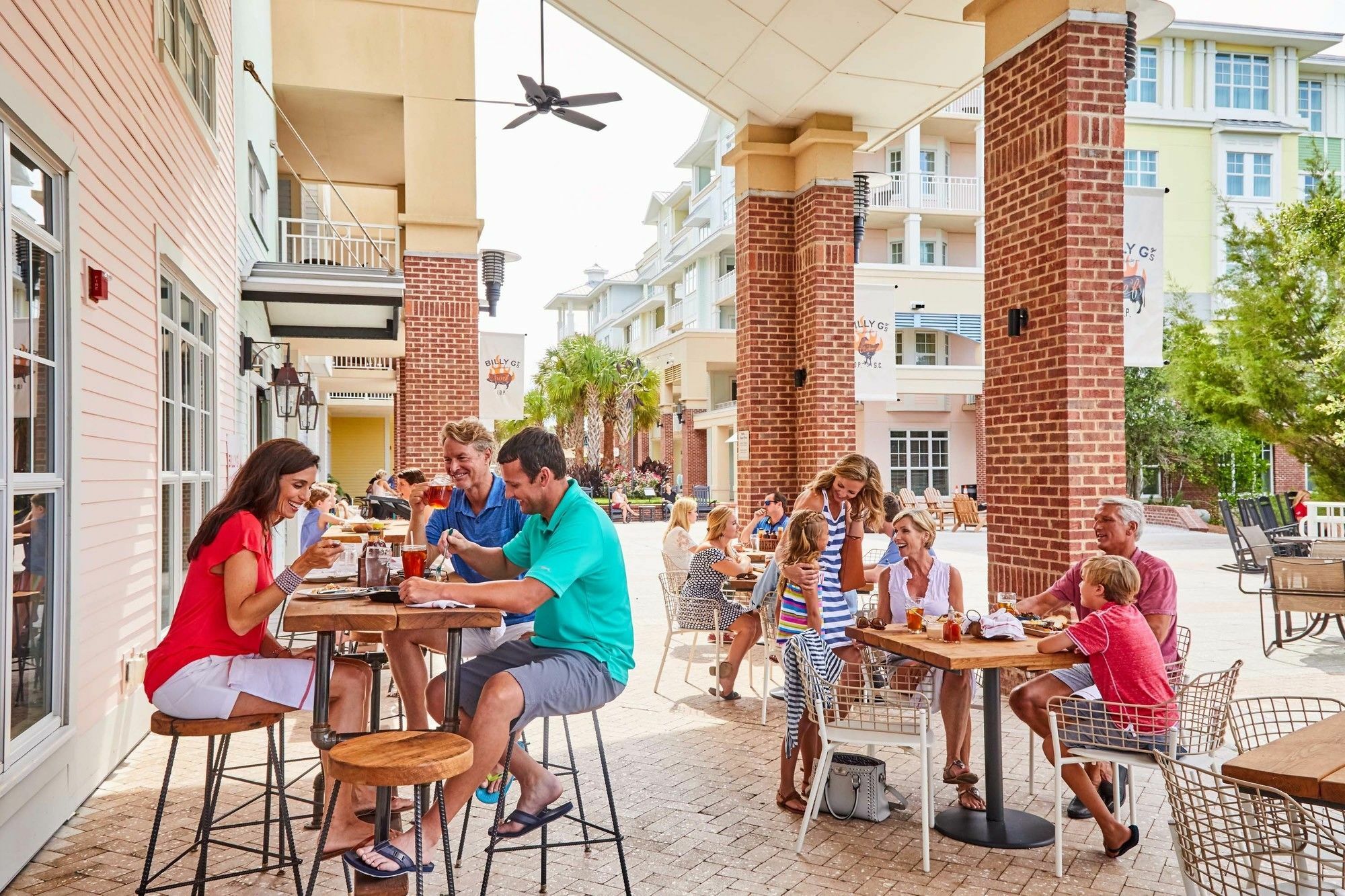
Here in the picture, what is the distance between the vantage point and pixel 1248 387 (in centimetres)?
2017

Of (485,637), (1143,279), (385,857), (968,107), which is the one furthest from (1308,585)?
(968,107)

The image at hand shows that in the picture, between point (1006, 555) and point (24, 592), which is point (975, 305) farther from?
point (24, 592)

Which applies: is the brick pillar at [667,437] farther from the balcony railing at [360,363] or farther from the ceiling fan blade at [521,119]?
the ceiling fan blade at [521,119]

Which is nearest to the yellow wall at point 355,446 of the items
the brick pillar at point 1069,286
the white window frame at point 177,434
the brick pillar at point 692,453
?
the brick pillar at point 692,453

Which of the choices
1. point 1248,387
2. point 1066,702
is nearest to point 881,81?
point 1066,702

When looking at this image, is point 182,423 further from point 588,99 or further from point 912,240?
point 912,240

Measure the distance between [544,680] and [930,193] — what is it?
3069cm

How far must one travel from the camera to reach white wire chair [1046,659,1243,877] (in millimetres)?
4184

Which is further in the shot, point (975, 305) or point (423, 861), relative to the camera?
point (975, 305)

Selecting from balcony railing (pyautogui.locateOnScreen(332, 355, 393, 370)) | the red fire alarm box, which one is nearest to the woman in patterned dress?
the red fire alarm box

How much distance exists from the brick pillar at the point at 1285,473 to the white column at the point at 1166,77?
1114 centimetres

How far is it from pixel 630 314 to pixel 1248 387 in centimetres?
3549

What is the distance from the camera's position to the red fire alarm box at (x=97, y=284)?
5.07 meters

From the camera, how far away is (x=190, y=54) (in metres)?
8.25
